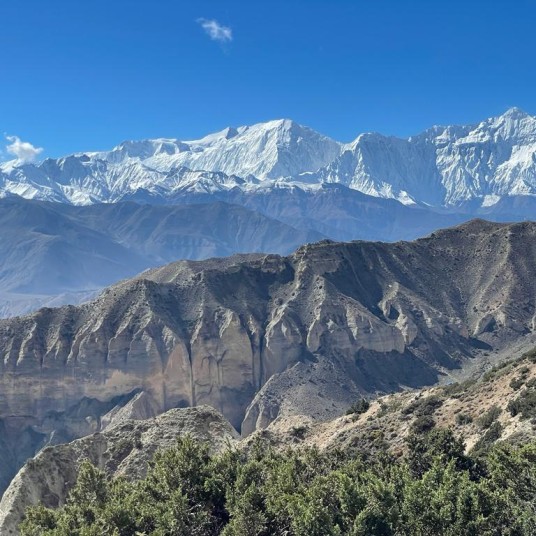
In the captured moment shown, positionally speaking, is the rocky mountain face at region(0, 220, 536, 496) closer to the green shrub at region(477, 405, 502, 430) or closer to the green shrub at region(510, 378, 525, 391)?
the green shrub at region(510, 378, 525, 391)

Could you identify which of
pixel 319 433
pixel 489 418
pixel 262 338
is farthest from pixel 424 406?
pixel 262 338

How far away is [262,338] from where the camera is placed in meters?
148

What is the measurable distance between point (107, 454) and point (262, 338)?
89.8 meters

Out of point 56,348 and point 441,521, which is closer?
point 441,521

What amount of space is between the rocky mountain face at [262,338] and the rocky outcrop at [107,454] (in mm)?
65260

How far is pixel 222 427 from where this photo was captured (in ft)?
207

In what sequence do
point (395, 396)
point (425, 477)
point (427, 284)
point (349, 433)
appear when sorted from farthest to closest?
point (427, 284) < point (395, 396) < point (349, 433) < point (425, 477)

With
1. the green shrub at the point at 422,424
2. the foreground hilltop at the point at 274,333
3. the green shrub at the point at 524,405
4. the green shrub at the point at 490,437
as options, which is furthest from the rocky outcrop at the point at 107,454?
the foreground hilltop at the point at 274,333

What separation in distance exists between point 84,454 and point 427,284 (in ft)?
408

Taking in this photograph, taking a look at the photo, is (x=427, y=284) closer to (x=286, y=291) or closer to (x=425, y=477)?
(x=286, y=291)

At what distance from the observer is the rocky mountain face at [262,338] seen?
139375mm

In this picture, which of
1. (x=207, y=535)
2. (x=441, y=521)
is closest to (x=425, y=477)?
(x=441, y=521)

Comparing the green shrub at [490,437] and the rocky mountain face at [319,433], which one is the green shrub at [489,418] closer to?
the rocky mountain face at [319,433]

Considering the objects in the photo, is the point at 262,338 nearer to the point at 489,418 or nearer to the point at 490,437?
the point at 489,418
